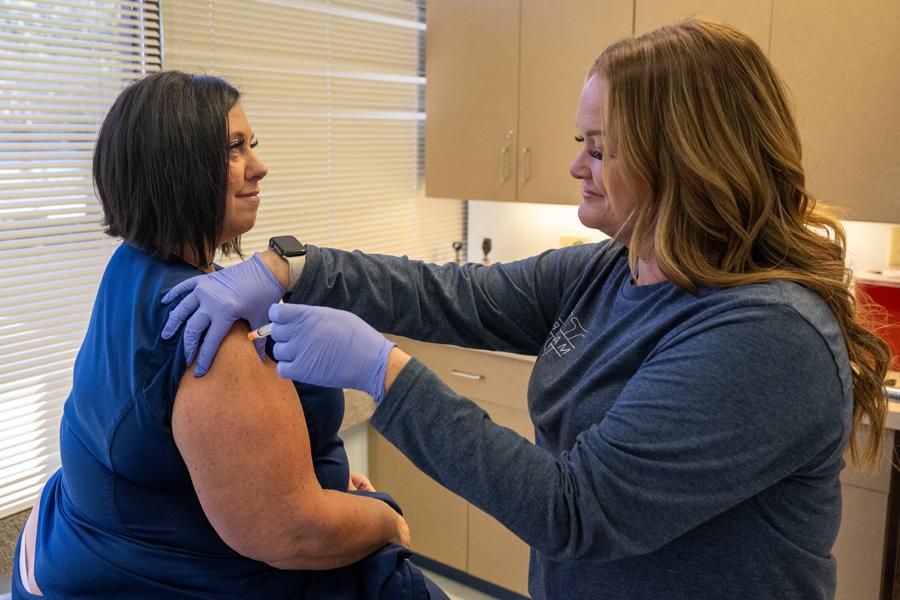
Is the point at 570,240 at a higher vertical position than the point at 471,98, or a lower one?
lower

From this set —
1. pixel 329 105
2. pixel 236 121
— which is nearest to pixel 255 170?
pixel 236 121

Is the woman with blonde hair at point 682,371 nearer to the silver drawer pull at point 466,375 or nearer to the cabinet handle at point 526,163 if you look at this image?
the silver drawer pull at point 466,375

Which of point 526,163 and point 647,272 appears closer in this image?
point 647,272

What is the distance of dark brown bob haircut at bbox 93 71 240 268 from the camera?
138 centimetres

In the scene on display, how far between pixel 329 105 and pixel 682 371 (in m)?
2.21

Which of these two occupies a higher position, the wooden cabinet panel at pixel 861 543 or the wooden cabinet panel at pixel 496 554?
the wooden cabinet panel at pixel 861 543

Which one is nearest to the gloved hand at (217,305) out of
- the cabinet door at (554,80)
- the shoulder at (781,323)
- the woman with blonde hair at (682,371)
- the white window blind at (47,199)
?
the woman with blonde hair at (682,371)

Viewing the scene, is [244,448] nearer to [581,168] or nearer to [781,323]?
[581,168]

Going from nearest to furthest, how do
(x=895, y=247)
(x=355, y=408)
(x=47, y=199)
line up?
(x=47, y=199), (x=895, y=247), (x=355, y=408)

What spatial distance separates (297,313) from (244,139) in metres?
0.52

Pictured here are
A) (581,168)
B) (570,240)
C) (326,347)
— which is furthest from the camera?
(570,240)

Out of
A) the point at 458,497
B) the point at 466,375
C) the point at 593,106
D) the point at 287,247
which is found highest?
the point at 593,106

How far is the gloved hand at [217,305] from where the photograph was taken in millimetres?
1213

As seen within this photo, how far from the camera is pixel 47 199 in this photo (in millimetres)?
2072
